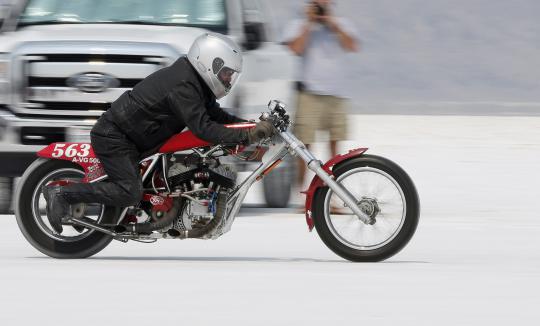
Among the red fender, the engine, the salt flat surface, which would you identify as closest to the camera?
the salt flat surface

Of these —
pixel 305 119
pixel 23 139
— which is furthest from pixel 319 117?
pixel 23 139

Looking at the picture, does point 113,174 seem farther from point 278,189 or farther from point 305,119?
point 278,189

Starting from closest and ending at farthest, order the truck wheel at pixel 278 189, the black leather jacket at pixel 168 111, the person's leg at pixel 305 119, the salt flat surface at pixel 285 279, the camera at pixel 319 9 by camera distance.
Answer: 1. the salt flat surface at pixel 285 279
2. the black leather jacket at pixel 168 111
3. the camera at pixel 319 9
4. the person's leg at pixel 305 119
5. the truck wheel at pixel 278 189

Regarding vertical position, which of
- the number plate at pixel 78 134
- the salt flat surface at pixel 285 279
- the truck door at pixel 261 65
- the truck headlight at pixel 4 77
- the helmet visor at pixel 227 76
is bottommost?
the salt flat surface at pixel 285 279

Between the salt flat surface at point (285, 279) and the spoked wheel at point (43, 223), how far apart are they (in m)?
0.10

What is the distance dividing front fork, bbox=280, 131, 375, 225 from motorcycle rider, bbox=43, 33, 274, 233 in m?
0.18

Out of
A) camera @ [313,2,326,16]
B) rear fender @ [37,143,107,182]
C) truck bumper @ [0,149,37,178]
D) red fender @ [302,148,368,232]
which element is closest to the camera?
red fender @ [302,148,368,232]

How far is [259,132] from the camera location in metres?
10.1

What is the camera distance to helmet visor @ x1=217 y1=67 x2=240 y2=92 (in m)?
10.2

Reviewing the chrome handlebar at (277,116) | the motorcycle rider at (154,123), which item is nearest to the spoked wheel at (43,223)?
the motorcycle rider at (154,123)

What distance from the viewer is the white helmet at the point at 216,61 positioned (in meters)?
10.2

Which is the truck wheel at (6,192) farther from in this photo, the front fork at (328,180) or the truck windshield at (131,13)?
the front fork at (328,180)

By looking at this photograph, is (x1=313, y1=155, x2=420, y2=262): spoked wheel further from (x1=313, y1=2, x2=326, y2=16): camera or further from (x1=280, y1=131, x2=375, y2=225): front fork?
(x1=313, y1=2, x2=326, y2=16): camera

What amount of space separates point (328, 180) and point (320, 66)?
4121 mm
